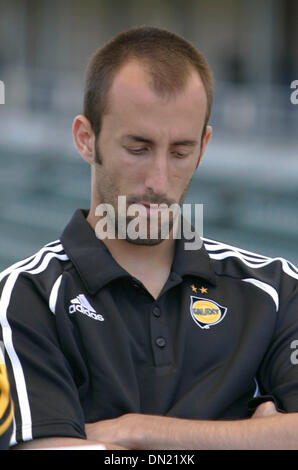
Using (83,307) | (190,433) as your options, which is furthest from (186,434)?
(83,307)

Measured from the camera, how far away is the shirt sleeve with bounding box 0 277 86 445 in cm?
160

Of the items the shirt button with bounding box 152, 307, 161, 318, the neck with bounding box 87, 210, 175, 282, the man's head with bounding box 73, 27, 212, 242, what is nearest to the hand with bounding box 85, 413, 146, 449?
the shirt button with bounding box 152, 307, 161, 318

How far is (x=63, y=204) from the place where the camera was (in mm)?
9180

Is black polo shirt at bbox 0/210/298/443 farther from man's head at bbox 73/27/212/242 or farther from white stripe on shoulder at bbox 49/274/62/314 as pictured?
man's head at bbox 73/27/212/242

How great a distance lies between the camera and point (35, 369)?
1.67 meters

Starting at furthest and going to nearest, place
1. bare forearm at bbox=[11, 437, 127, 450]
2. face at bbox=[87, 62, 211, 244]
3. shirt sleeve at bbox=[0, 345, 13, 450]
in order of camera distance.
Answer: face at bbox=[87, 62, 211, 244]
bare forearm at bbox=[11, 437, 127, 450]
shirt sleeve at bbox=[0, 345, 13, 450]

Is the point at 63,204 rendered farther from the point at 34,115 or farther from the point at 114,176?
the point at 114,176

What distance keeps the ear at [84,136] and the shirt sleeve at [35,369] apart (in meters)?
0.35

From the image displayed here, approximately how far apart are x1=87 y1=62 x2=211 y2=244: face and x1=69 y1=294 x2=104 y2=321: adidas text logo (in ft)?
0.75

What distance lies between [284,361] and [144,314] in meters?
0.34

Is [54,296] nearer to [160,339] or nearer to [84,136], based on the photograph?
[160,339]

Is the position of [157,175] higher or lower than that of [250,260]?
higher

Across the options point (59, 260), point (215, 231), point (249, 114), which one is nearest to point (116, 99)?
point (59, 260)

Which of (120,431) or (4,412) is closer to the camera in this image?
(4,412)
